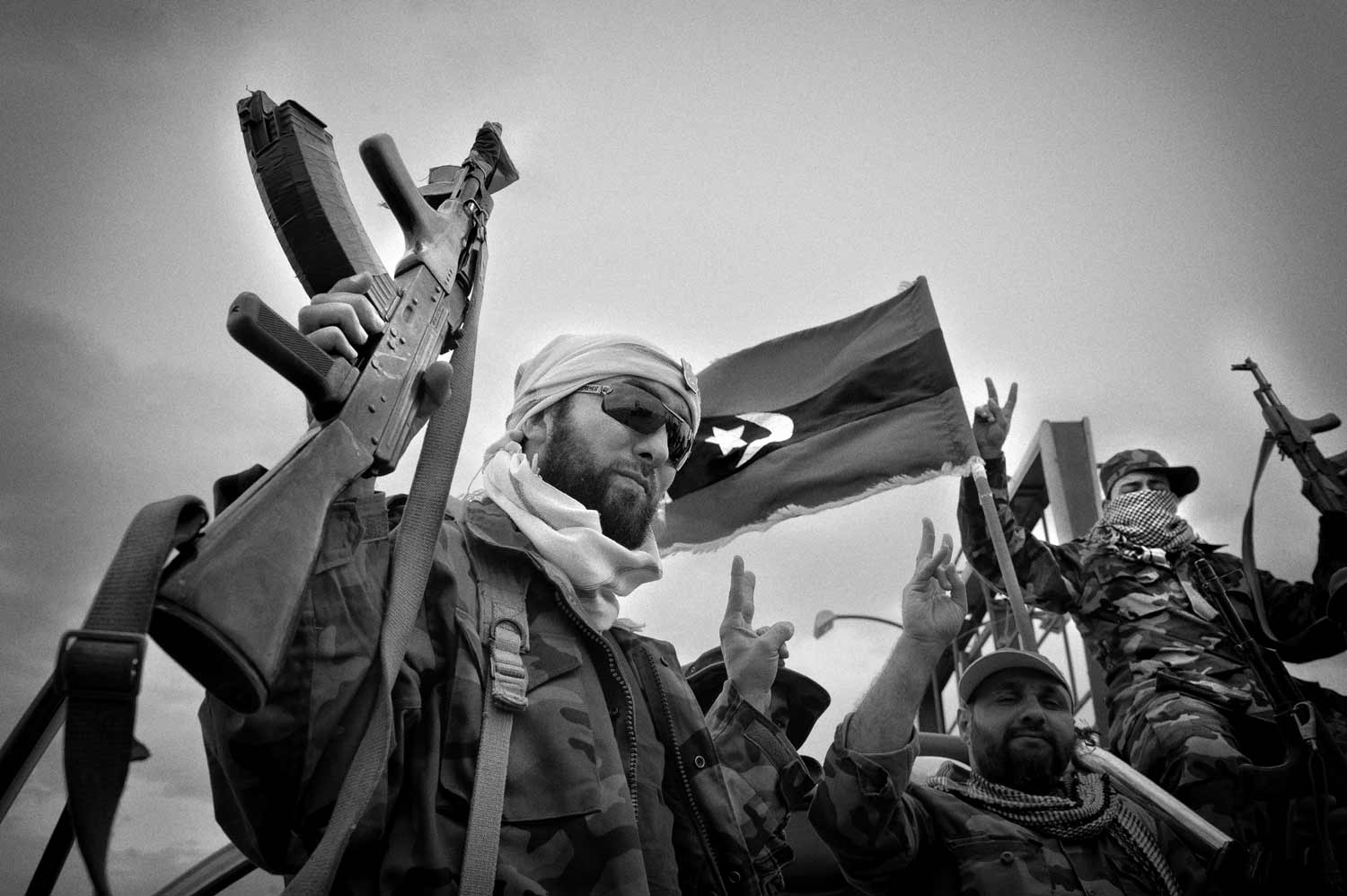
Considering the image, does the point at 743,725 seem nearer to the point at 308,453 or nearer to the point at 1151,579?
the point at 308,453

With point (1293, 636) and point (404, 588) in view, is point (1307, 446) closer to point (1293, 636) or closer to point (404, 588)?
point (1293, 636)

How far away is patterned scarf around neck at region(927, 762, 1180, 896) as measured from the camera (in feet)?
10.3

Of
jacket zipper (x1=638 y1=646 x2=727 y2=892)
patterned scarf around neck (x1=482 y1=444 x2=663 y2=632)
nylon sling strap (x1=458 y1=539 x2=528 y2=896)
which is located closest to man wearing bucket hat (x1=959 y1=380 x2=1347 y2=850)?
jacket zipper (x1=638 y1=646 x2=727 y2=892)

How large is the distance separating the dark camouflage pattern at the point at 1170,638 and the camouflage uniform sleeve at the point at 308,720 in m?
3.36

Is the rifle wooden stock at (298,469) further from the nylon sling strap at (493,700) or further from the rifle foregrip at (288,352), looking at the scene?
the nylon sling strap at (493,700)

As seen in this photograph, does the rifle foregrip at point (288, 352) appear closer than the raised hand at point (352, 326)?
Yes

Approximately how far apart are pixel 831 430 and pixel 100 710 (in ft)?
16.5

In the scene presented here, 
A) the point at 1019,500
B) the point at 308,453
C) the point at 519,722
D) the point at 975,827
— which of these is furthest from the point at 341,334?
the point at 1019,500

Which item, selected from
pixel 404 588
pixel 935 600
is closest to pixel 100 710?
pixel 404 588

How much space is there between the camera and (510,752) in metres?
1.80

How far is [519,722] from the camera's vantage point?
186 centimetres

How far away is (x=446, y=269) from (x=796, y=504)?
3.88 metres

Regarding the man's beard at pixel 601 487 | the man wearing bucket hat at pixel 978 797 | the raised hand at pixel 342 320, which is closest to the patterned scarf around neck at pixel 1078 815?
the man wearing bucket hat at pixel 978 797

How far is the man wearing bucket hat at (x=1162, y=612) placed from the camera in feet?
12.1
